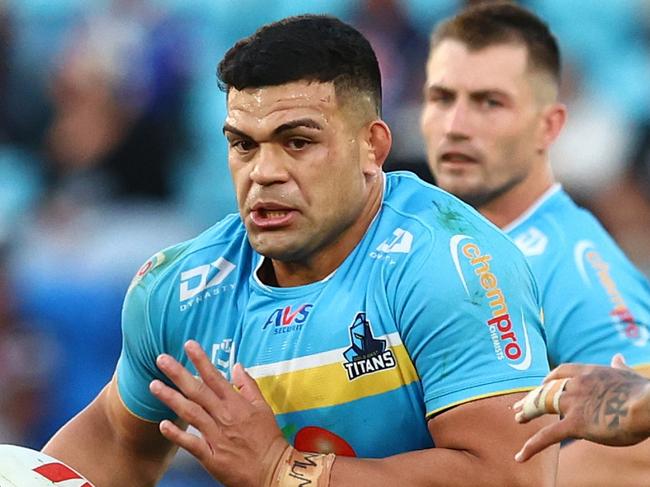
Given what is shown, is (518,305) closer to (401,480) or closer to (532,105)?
(401,480)

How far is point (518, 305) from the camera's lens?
4188 millimetres

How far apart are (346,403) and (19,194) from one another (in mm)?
6254

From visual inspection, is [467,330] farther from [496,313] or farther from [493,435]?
[493,435]

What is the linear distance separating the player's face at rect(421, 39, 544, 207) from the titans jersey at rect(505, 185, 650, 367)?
1.38 feet

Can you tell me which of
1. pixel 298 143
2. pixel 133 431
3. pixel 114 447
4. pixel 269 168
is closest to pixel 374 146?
pixel 298 143

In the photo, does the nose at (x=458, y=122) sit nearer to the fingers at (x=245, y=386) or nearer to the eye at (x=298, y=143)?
the eye at (x=298, y=143)

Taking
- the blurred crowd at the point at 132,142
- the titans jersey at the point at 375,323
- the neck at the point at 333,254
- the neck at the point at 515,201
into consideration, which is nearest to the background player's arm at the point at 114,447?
the titans jersey at the point at 375,323

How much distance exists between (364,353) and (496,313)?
0.41m

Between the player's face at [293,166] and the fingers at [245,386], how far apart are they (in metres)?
0.43

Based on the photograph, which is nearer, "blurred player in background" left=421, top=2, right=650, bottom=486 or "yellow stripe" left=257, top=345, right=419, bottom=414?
"yellow stripe" left=257, top=345, right=419, bottom=414

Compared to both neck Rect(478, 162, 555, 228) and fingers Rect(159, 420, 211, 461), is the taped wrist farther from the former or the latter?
neck Rect(478, 162, 555, 228)

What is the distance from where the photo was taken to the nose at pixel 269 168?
4309 millimetres

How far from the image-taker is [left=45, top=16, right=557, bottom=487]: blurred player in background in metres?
4.03

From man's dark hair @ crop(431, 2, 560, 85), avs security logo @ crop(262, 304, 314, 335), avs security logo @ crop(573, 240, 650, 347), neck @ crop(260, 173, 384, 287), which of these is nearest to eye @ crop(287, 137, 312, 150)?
neck @ crop(260, 173, 384, 287)
